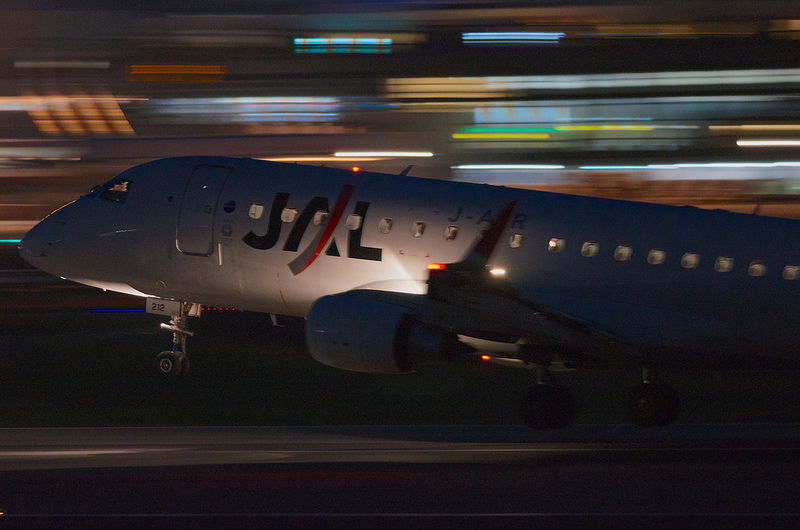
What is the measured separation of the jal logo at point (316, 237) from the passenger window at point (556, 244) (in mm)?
2841

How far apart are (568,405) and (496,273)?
2.68 metres

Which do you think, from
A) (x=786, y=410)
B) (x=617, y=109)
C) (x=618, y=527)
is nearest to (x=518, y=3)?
(x=617, y=109)

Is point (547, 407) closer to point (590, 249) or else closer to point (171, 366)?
point (590, 249)

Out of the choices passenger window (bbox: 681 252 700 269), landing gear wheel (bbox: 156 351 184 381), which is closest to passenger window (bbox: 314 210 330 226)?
landing gear wheel (bbox: 156 351 184 381)

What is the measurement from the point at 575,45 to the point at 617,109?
13522 mm

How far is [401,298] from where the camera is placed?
14094 mm

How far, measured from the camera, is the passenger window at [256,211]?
52.5ft

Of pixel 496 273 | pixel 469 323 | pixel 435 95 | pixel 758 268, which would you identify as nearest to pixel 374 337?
pixel 469 323

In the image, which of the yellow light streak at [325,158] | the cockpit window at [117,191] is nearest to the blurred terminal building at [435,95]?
the yellow light streak at [325,158]

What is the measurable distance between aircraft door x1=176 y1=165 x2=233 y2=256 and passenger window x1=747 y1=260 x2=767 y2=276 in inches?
360

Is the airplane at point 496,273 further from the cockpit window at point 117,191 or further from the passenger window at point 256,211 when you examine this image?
the cockpit window at point 117,191

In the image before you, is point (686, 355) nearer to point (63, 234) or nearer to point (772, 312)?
point (772, 312)

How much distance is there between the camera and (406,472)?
10852 millimetres

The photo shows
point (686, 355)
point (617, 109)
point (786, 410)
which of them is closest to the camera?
point (686, 355)
